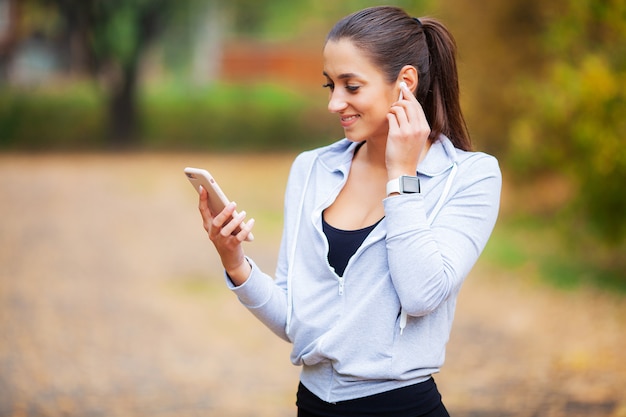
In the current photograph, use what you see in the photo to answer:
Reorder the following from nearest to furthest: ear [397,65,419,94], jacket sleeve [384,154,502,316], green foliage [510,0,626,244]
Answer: jacket sleeve [384,154,502,316]
ear [397,65,419,94]
green foliage [510,0,626,244]

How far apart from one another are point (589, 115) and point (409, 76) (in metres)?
6.36

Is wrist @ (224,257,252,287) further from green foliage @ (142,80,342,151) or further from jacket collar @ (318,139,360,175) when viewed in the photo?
green foliage @ (142,80,342,151)

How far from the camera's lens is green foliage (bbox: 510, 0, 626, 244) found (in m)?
7.92

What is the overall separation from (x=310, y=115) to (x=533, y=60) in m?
17.3

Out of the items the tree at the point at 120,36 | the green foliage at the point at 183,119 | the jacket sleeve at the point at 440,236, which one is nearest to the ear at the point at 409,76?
the jacket sleeve at the point at 440,236

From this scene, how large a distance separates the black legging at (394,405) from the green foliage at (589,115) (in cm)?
595

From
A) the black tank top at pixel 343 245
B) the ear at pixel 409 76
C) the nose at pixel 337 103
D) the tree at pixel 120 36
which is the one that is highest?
the tree at pixel 120 36

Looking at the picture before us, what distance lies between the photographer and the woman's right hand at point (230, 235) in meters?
2.34

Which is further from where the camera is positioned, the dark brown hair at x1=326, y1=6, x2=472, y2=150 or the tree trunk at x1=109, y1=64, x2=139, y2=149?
the tree trunk at x1=109, y1=64, x2=139, y2=149

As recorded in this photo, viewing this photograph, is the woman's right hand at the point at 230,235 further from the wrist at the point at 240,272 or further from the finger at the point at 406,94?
the finger at the point at 406,94

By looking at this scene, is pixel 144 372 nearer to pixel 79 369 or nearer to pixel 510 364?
pixel 79 369

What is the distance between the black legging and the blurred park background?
3.25 feet

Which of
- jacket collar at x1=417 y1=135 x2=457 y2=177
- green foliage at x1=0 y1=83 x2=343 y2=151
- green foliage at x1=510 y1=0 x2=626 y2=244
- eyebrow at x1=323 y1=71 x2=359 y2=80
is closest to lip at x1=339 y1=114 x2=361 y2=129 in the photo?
eyebrow at x1=323 y1=71 x2=359 y2=80

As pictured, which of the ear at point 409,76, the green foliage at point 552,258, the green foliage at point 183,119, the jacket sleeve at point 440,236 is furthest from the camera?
the green foliage at point 183,119
